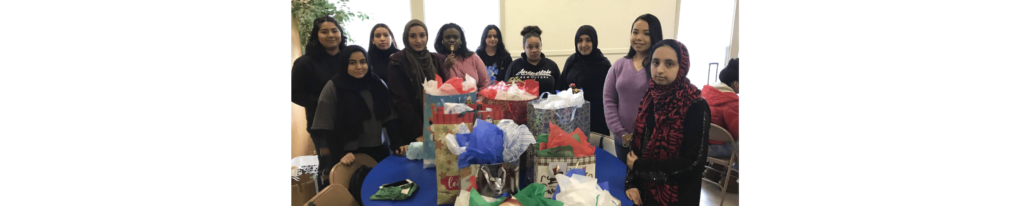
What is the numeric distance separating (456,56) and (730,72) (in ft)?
3.00

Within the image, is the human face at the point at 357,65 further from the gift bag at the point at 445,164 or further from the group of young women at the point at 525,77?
the gift bag at the point at 445,164

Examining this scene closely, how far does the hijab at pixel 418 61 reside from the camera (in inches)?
54.1

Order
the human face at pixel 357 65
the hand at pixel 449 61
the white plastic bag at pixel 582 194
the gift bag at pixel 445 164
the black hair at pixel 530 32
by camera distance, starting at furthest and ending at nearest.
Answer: the hand at pixel 449 61 → the black hair at pixel 530 32 → the human face at pixel 357 65 → the gift bag at pixel 445 164 → the white plastic bag at pixel 582 194

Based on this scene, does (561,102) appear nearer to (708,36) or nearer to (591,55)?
(591,55)

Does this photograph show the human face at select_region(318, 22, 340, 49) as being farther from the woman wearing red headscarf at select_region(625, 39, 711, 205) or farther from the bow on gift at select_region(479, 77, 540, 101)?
the woman wearing red headscarf at select_region(625, 39, 711, 205)

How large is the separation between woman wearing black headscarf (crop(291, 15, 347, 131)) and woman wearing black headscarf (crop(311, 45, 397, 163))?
19 millimetres

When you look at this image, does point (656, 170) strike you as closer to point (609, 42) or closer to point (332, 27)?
point (609, 42)

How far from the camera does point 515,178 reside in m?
0.82

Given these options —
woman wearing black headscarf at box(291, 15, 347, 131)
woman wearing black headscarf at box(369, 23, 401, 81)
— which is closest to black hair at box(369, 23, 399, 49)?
woman wearing black headscarf at box(369, 23, 401, 81)

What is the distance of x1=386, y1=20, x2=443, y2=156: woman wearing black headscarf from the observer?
4.52 ft

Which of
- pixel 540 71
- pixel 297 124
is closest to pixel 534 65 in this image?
pixel 540 71

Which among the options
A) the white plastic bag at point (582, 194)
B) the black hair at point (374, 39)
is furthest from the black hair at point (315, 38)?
the white plastic bag at point (582, 194)

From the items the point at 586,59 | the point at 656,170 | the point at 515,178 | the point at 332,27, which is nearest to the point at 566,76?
the point at 586,59

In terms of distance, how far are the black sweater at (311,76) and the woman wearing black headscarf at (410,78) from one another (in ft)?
0.71
